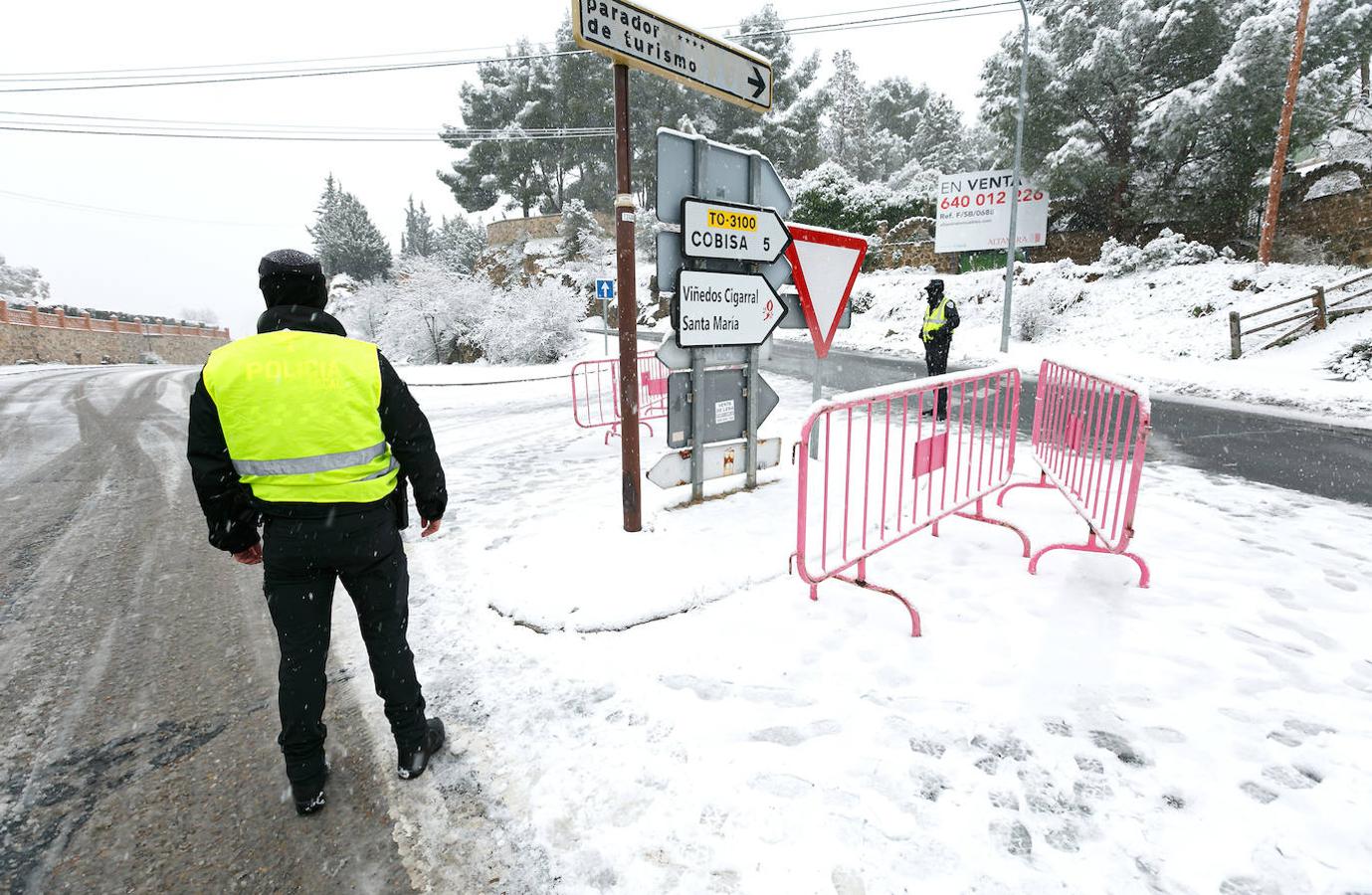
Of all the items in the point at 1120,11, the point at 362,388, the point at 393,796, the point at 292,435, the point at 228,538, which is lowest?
the point at 393,796

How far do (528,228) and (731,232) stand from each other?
4311cm

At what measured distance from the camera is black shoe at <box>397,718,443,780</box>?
7.91 ft

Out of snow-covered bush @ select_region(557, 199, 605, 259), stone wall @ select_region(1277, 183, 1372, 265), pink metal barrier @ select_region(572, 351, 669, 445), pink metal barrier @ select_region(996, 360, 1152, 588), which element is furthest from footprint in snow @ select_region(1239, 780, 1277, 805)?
snow-covered bush @ select_region(557, 199, 605, 259)

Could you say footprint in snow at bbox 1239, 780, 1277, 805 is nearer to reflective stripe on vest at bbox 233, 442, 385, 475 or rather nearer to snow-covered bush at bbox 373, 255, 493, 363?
reflective stripe on vest at bbox 233, 442, 385, 475

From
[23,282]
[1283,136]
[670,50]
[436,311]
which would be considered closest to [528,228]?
[436,311]

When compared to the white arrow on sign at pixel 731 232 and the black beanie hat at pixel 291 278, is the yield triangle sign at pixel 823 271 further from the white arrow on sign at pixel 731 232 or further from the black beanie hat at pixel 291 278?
the black beanie hat at pixel 291 278

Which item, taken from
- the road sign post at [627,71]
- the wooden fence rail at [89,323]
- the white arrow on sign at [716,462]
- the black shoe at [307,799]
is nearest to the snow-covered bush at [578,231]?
the wooden fence rail at [89,323]

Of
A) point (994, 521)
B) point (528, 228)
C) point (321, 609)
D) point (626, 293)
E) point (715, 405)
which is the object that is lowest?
point (994, 521)

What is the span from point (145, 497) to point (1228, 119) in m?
25.8

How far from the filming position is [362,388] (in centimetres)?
215

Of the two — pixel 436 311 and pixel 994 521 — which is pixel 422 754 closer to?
pixel 994 521

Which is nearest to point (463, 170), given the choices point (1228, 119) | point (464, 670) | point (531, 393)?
point (531, 393)

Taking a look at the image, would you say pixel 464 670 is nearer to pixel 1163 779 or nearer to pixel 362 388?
pixel 362 388

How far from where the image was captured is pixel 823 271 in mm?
5598
